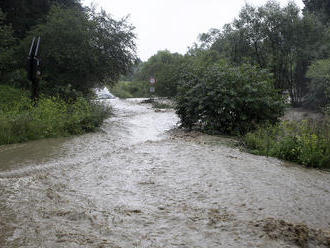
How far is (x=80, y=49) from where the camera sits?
680 inches

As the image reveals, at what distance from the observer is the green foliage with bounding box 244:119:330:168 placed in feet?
26.8

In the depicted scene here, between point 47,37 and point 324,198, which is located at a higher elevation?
point 47,37

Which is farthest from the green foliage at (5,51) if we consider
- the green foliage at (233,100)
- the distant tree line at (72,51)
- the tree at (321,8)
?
the tree at (321,8)

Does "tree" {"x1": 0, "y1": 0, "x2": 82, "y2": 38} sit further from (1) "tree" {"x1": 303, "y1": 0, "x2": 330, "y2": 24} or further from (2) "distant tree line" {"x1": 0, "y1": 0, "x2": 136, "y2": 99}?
(1) "tree" {"x1": 303, "y1": 0, "x2": 330, "y2": 24}

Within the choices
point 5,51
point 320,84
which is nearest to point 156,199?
point 5,51

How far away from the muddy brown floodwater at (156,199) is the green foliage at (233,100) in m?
2.99

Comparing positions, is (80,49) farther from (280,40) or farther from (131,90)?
(131,90)

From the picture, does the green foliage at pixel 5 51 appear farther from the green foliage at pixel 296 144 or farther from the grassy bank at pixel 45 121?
the green foliage at pixel 296 144

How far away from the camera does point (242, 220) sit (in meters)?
4.39

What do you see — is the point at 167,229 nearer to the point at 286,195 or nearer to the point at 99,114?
the point at 286,195

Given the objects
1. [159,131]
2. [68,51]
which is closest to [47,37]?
[68,51]

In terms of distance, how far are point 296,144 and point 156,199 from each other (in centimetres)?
492

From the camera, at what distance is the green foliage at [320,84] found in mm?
20453

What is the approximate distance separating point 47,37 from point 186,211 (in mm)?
15242
